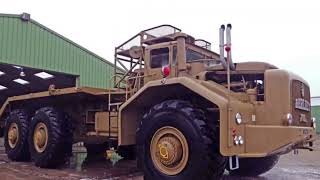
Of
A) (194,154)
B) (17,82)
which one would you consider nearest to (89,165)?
(194,154)

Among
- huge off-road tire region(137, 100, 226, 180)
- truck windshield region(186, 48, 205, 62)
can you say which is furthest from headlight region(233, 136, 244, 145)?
truck windshield region(186, 48, 205, 62)

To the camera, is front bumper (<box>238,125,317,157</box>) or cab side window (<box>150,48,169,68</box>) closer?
front bumper (<box>238,125,317,157</box>)

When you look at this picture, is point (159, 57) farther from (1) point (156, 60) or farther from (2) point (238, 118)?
(2) point (238, 118)

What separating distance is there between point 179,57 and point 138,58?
115cm

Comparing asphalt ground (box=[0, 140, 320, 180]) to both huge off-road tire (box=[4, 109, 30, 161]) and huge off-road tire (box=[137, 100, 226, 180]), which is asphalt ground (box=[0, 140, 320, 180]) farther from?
huge off-road tire (box=[137, 100, 226, 180])

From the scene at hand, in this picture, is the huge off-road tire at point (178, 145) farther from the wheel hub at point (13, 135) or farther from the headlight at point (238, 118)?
the wheel hub at point (13, 135)

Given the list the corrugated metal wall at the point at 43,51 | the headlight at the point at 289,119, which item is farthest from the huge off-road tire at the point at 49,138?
the corrugated metal wall at the point at 43,51

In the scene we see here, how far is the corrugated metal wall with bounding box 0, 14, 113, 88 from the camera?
15477 mm

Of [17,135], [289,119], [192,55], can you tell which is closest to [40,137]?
[17,135]

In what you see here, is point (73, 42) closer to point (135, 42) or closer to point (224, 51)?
point (135, 42)

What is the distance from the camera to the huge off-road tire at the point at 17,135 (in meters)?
9.96

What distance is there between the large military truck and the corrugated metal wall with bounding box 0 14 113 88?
23.4 feet

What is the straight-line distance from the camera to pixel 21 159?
33.0 ft

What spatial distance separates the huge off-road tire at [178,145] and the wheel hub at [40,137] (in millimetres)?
3181
